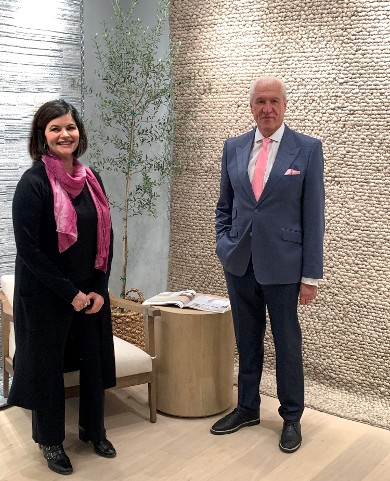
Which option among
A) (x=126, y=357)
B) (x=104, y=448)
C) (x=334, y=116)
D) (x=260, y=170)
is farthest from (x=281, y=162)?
(x=104, y=448)

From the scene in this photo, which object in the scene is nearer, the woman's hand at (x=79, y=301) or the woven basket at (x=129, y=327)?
the woman's hand at (x=79, y=301)

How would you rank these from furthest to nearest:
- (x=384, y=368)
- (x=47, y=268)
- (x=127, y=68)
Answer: (x=127, y=68) → (x=384, y=368) → (x=47, y=268)

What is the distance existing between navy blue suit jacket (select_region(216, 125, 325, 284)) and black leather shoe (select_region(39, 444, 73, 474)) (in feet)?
3.69

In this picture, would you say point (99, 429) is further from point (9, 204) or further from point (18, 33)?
point (18, 33)

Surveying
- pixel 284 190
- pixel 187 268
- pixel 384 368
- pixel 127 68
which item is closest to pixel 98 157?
pixel 127 68

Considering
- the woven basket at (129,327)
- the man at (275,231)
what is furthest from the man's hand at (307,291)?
the woven basket at (129,327)

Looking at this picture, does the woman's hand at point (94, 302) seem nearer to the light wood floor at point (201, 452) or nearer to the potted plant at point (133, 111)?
the light wood floor at point (201, 452)

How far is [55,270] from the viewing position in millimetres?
2857

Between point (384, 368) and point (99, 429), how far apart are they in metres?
1.53

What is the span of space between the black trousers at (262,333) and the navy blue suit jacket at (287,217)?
0.09 meters

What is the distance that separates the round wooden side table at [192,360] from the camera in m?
3.51

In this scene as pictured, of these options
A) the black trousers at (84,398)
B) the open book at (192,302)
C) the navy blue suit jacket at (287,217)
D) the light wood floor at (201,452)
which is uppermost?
the navy blue suit jacket at (287,217)

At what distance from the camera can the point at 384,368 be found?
3721 millimetres

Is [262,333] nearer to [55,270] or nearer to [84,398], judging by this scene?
[84,398]
